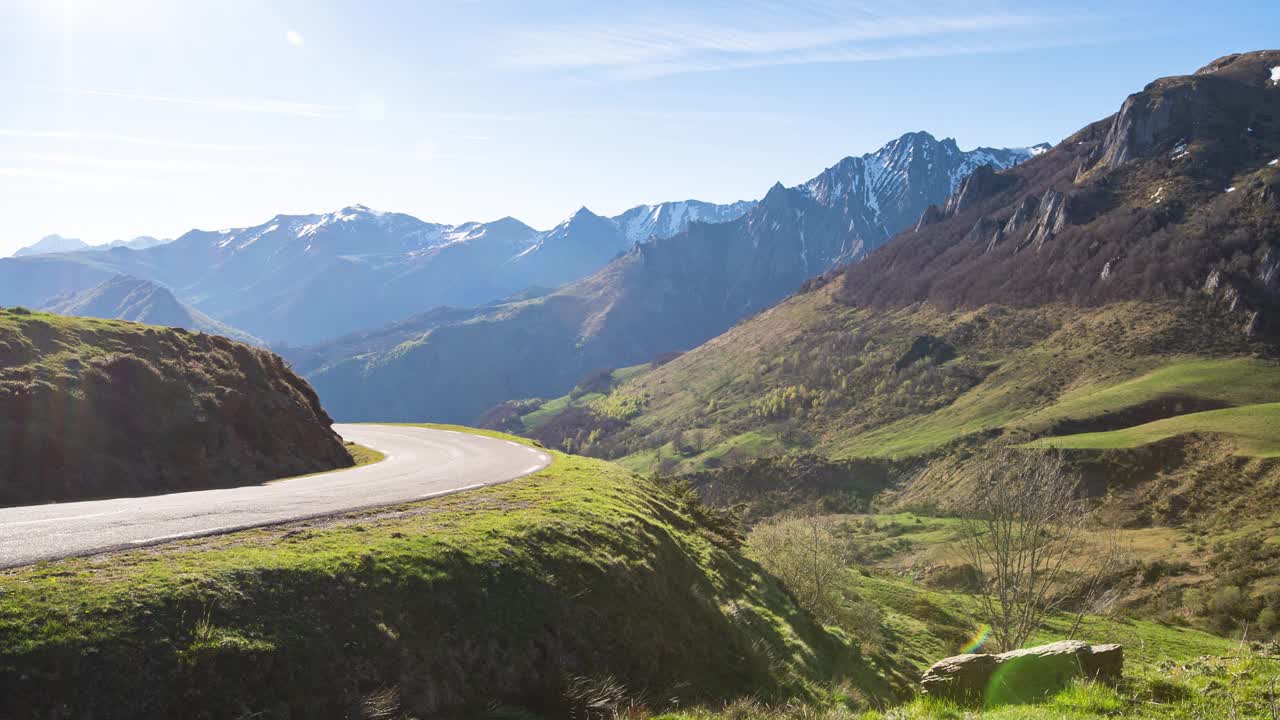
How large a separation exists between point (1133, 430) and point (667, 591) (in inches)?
5190

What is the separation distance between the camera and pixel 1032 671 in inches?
627

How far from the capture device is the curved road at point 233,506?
15000 millimetres

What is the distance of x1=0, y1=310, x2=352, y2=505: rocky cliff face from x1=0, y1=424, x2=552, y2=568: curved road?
142 inches

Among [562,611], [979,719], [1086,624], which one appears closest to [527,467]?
[562,611]

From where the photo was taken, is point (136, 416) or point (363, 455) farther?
point (363, 455)

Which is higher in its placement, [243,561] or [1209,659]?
[243,561]

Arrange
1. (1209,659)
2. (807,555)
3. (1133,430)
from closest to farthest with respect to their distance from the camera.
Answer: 1. (1209,659)
2. (807,555)
3. (1133,430)

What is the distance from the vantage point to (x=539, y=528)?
19641 millimetres

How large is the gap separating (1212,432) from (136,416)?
137m

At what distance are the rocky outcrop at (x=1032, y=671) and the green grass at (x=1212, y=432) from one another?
3533 inches

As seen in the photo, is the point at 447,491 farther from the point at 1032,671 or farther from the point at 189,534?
the point at 1032,671

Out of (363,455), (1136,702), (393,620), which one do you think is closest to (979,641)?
(1136,702)

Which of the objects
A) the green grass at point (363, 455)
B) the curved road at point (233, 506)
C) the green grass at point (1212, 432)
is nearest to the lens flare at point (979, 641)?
the curved road at point (233, 506)

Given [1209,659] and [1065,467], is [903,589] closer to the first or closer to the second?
[1209,659]
